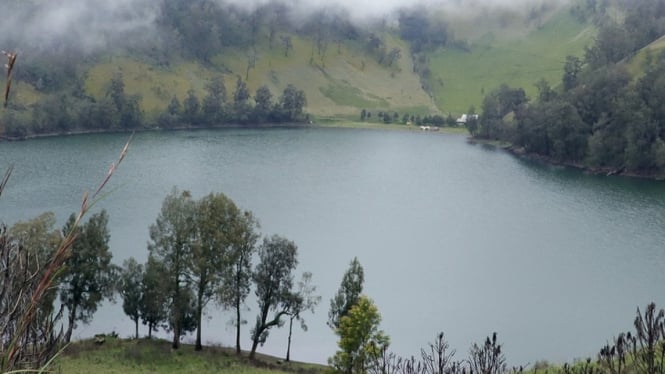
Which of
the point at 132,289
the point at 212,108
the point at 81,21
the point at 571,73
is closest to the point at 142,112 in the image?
the point at 212,108

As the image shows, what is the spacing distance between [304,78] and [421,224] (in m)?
93.9

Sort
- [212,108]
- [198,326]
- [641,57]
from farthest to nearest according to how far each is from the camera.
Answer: [212,108] < [641,57] < [198,326]

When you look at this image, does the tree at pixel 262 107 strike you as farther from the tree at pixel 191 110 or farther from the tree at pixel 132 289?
the tree at pixel 132 289

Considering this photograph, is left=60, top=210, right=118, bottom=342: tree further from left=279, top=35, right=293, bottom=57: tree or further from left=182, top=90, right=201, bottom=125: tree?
left=279, top=35, right=293, bottom=57: tree

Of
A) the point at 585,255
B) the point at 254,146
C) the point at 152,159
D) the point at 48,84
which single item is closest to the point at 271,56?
the point at 48,84

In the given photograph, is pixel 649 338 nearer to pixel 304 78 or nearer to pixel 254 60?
pixel 304 78

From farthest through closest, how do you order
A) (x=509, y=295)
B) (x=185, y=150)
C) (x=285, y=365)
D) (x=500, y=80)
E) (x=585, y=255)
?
(x=500, y=80) → (x=185, y=150) → (x=585, y=255) → (x=509, y=295) → (x=285, y=365)

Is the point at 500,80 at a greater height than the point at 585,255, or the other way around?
the point at 500,80

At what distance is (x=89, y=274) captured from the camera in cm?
3372

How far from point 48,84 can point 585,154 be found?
285 feet

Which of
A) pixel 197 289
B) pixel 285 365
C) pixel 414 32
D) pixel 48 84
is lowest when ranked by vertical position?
pixel 285 365

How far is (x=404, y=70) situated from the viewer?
16525 cm

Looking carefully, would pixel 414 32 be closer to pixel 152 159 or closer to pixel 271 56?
pixel 271 56

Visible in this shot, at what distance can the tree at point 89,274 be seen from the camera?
3362 centimetres
